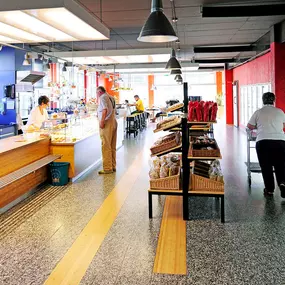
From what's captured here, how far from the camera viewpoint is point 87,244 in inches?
137

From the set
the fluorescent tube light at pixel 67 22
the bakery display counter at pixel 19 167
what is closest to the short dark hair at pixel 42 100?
the bakery display counter at pixel 19 167

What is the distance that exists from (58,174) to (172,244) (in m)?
2.96

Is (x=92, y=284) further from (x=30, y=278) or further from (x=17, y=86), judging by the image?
(x=17, y=86)

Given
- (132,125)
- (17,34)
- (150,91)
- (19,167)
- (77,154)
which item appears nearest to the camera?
(19,167)

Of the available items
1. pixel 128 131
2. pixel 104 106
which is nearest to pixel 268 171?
pixel 104 106

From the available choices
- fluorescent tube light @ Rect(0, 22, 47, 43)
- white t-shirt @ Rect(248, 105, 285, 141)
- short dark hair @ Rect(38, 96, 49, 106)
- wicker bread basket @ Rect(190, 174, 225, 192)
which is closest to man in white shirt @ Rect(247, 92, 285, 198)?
white t-shirt @ Rect(248, 105, 285, 141)

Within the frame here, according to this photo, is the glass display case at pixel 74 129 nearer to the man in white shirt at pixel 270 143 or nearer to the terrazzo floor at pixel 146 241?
the terrazzo floor at pixel 146 241

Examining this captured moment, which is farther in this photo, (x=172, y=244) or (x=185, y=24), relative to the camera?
(x=185, y=24)

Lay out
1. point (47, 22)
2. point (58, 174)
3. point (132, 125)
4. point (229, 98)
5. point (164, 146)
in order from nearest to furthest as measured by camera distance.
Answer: point (164, 146) → point (47, 22) → point (58, 174) → point (132, 125) → point (229, 98)

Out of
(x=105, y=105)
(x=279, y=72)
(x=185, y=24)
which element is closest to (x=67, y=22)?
(x=105, y=105)

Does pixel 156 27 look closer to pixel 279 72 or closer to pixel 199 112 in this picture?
pixel 199 112

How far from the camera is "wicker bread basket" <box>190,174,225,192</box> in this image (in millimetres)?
4086

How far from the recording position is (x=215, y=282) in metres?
2.73

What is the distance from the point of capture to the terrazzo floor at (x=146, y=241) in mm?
2852
